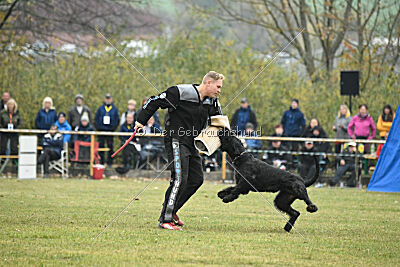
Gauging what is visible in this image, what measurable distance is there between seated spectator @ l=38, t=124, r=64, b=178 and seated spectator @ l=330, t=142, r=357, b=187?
21.7ft

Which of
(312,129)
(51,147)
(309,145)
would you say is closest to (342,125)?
(312,129)

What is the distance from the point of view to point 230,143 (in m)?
8.20

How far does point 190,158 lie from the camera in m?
8.20

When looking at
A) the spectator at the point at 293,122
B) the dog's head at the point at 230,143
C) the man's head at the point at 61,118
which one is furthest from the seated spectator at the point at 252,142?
the dog's head at the point at 230,143

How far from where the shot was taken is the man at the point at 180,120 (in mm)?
7922

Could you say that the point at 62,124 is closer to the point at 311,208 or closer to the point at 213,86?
the point at 213,86

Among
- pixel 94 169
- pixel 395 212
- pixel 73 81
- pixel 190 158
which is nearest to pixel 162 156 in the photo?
pixel 94 169

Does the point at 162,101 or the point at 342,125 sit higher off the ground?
the point at 162,101

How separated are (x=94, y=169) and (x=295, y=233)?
9.48 m

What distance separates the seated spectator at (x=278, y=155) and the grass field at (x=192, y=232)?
4026mm

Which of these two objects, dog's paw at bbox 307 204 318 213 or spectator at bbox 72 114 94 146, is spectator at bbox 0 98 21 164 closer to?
spectator at bbox 72 114 94 146

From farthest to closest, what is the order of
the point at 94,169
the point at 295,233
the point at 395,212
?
the point at 94,169
the point at 395,212
the point at 295,233

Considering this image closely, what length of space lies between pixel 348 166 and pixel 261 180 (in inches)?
337

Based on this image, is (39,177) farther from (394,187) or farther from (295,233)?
(295,233)
